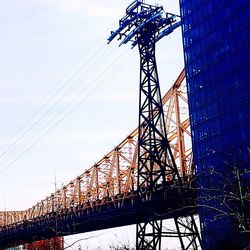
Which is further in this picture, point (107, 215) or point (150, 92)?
point (107, 215)

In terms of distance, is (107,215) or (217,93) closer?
(217,93)

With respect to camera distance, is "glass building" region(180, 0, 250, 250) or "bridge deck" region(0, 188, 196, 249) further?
"glass building" region(180, 0, 250, 250)

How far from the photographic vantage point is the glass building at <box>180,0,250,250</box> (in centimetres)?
5678

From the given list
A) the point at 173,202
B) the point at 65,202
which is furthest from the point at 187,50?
the point at 65,202

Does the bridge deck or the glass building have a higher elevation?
the glass building

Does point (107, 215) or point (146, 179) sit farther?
point (107, 215)

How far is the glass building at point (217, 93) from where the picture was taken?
56.8 metres

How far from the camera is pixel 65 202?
400 feet

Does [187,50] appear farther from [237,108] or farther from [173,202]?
[173,202]

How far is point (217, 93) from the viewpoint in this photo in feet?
201

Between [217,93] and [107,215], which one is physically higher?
[217,93]

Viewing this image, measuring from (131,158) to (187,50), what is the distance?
30316 mm

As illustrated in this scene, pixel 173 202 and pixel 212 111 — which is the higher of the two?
pixel 212 111

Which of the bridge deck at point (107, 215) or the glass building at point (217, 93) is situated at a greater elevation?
the glass building at point (217, 93)
